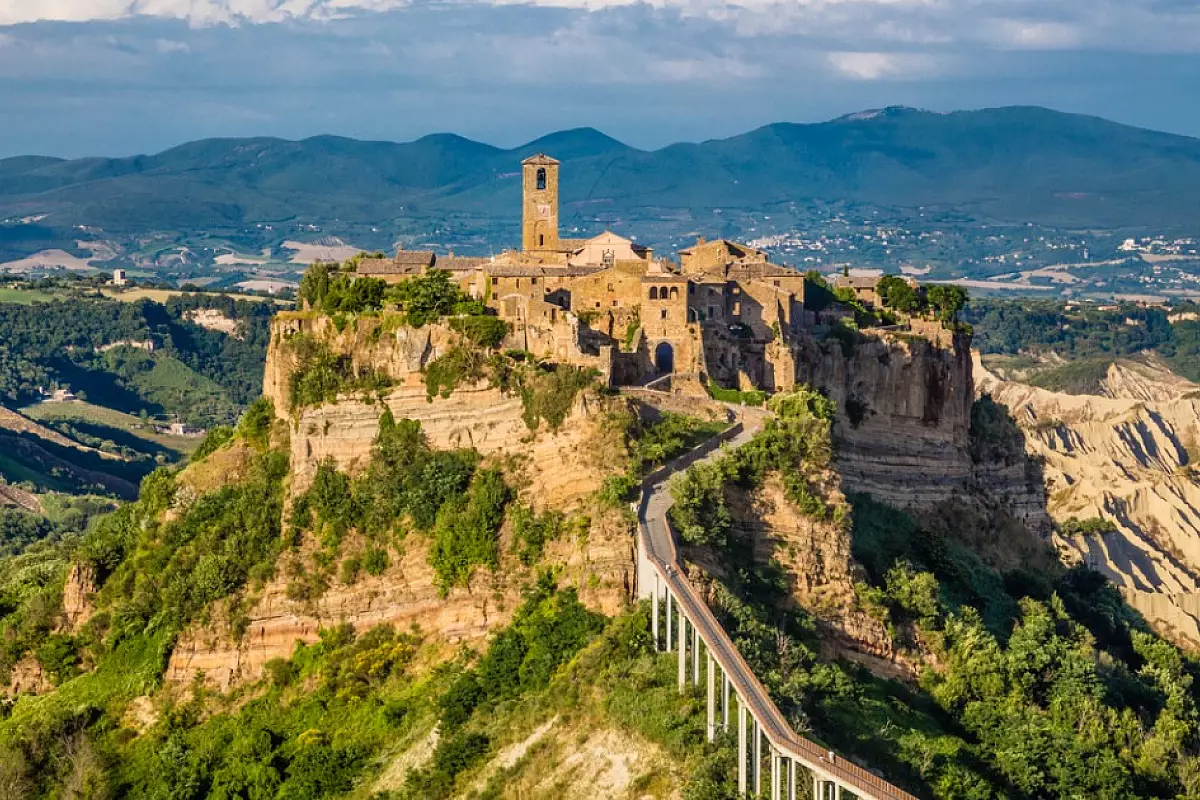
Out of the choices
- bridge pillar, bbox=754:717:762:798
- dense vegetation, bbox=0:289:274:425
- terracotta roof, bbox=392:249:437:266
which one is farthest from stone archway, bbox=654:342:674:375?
dense vegetation, bbox=0:289:274:425

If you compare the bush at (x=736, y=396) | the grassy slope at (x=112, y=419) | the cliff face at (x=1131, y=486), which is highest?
the bush at (x=736, y=396)

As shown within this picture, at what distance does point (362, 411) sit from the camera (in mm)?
47781

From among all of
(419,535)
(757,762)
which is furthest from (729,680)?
(419,535)

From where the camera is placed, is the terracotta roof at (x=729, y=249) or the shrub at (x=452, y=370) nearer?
the shrub at (x=452, y=370)

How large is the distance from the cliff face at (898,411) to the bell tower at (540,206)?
10.3 meters

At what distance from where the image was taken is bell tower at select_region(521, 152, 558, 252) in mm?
61781

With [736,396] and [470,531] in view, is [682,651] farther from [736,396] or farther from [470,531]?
[736,396]

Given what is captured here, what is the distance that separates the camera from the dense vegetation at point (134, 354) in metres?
161

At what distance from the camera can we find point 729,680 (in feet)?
110

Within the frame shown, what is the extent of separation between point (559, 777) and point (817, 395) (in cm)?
1790

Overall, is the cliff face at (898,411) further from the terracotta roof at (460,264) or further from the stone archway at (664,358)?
the terracotta roof at (460,264)

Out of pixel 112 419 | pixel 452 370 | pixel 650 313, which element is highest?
pixel 650 313

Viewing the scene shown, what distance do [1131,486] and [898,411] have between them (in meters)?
22.8

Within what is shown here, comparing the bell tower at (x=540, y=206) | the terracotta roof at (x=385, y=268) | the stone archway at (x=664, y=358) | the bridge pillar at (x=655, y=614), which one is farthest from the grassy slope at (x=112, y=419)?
the bridge pillar at (x=655, y=614)
